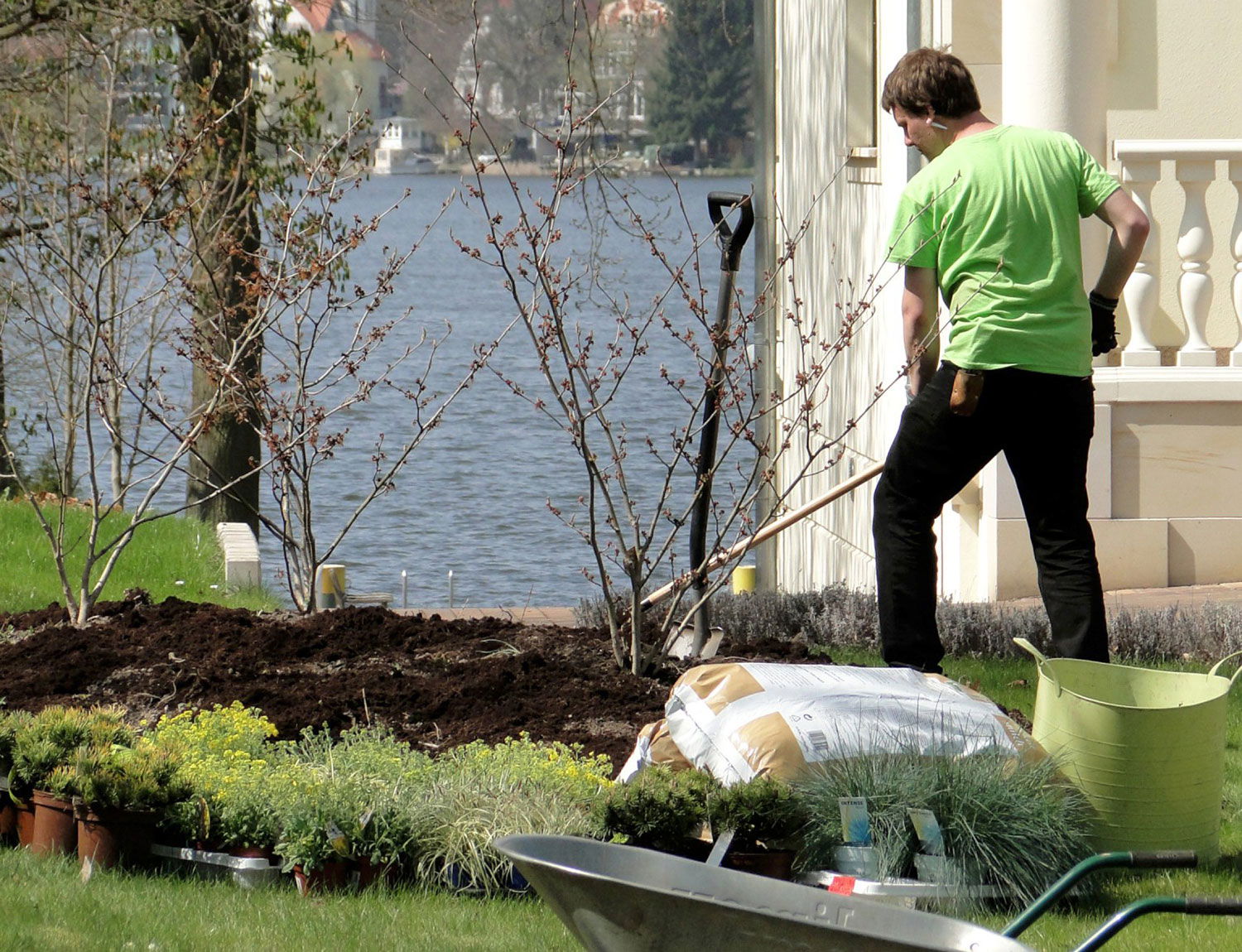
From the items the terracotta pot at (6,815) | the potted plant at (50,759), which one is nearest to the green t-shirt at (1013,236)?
the potted plant at (50,759)

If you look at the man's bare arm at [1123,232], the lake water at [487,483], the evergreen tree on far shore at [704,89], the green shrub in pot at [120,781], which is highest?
the evergreen tree on far shore at [704,89]

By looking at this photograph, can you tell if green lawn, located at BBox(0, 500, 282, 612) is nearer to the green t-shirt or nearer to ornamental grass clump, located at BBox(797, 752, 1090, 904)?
the green t-shirt

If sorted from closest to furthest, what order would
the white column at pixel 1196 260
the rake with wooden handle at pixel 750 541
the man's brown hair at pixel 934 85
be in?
1. the man's brown hair at pixel 934 85
2. the rake with wooden handle at pixel 750 541
3. the white column at pixel 1196 260

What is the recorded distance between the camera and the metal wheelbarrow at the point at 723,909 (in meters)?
2.29

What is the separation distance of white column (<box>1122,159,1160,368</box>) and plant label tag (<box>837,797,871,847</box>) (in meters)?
4.69

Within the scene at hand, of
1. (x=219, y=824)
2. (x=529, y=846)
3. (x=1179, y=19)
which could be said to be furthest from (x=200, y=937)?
(x=1179, y=19)

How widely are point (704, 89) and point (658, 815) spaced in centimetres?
1699

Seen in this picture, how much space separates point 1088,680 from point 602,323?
4145 cm

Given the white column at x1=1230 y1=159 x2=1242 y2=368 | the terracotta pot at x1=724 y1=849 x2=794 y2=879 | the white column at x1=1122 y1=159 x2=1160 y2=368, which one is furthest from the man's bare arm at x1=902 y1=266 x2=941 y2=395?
the white column at x1=1230 y1=159 x2=1242 y2=368

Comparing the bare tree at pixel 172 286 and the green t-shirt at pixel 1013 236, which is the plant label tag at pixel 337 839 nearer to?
the green t-shirt at pixel 1013 236

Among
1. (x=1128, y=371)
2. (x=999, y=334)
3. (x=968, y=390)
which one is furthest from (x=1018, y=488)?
(x=1128, y=371)

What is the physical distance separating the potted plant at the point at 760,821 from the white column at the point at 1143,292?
4647mm

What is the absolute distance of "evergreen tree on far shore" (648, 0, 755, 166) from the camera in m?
17.1

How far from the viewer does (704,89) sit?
65.7 ft
